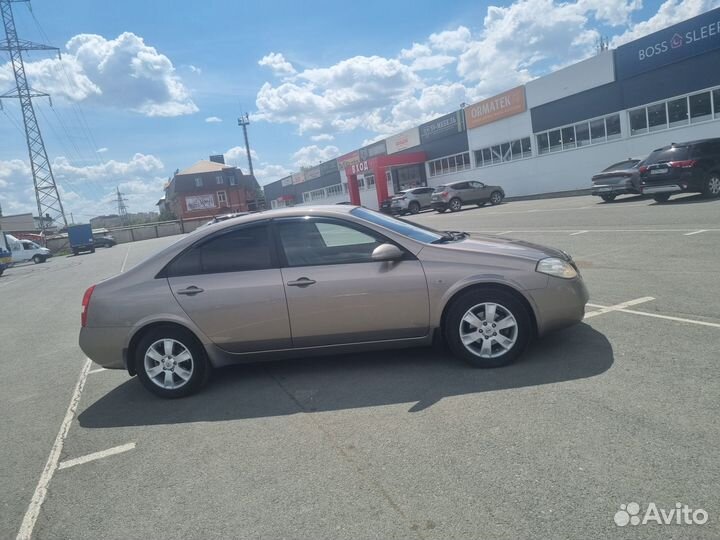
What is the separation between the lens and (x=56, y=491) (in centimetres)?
340

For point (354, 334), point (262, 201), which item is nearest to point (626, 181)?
point (354, 334)

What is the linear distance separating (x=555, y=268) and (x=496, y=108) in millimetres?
31394

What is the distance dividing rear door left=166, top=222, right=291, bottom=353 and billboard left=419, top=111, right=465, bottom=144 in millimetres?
34835

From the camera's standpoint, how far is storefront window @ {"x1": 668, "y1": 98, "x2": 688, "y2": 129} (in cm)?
2234

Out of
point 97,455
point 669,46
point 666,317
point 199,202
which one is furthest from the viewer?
point 199,202

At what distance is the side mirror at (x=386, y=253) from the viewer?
14.4 feet

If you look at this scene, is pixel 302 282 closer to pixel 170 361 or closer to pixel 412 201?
pixel 170 361

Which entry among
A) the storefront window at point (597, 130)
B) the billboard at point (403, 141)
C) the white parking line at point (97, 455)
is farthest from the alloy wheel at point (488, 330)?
the billboard at point (403, 141)

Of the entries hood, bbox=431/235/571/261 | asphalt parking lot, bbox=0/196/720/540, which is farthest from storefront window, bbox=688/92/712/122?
hood, bbox=431/235/571/261

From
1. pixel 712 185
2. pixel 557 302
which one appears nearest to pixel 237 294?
pixel 557 302

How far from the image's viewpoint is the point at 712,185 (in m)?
14.6

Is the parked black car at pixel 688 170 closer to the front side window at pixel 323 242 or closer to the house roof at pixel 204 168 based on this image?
the front side window at pixel 323 242

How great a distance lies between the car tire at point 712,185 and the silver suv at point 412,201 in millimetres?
19369

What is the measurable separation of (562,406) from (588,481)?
0.90 m
